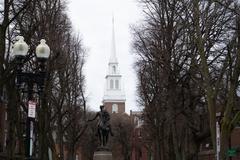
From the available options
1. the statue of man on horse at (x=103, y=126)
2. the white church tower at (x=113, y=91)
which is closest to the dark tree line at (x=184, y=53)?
the statue of man on horse at (x=103, y=126)

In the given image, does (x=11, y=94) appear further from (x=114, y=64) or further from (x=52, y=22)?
(x=114, y=64)

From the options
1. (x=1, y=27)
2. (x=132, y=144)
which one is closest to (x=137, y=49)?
(x=1, y=27)

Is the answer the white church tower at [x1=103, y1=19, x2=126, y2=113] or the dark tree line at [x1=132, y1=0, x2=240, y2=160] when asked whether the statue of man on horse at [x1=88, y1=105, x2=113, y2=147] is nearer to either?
the dark tree line at [x1=132, y1=0, x2=240, y2=160]

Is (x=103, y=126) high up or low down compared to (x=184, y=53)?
down

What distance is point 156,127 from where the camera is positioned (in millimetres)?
46656

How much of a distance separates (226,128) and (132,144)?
77883 millimetres

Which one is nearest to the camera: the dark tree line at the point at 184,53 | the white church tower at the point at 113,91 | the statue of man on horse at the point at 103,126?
the dark tree line at the point at 184,53

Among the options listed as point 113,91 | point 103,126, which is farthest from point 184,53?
point 113,91

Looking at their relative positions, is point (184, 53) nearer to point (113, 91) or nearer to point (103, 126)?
point (103, 126)

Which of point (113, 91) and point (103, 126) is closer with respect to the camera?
point (103, 126)

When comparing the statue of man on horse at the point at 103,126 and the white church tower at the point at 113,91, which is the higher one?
the white church tower at the point at 113,91

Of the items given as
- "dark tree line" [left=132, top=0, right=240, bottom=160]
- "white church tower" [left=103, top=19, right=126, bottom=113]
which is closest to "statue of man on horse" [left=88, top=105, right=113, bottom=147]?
"dark tree line" [left=132, top=0, right=240, bottom=160]

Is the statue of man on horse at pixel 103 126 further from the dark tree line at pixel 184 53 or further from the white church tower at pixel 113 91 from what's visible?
the white church tower at pixel 113 91

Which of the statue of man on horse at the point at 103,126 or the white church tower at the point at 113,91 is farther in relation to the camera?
the white church tower at the point at 113,91
